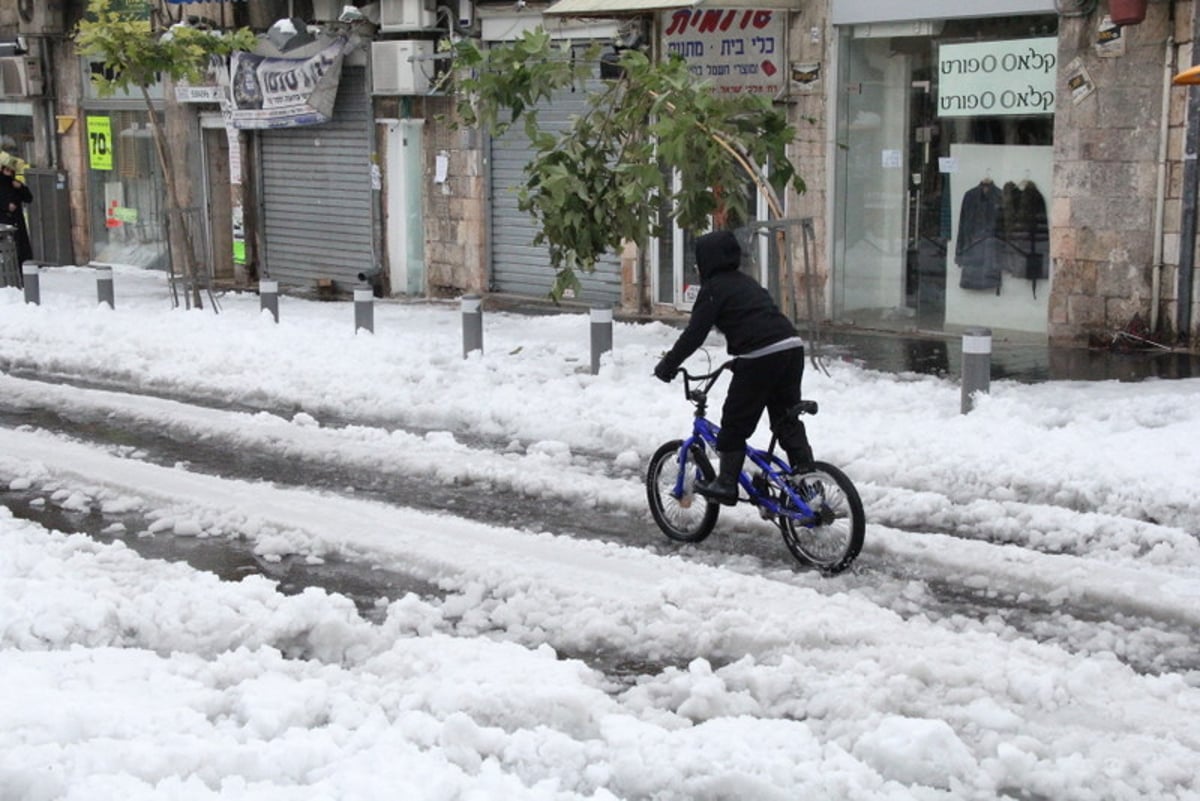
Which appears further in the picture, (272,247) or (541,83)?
(272,247)

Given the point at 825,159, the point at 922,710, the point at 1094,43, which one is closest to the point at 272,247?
the point at 825,159

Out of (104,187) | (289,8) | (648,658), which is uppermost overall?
(289,8)

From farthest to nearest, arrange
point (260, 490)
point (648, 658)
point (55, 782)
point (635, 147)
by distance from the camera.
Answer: point (635, 147) < point (260, 490) < point (648, 658) < point (55, 782)

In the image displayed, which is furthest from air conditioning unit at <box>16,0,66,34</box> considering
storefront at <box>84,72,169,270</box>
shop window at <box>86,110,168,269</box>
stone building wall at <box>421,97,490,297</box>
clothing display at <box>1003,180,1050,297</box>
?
clothing display at <box>1003,180,1050,297</box>

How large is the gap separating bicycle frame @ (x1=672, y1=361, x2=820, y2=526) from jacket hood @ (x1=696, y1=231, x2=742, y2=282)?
1.61 feet

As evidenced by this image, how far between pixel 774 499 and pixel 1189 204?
24.5 feet

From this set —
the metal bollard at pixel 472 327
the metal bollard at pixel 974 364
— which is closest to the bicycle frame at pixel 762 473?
the metal bollard at pixel 974 364

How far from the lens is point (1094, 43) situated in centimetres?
1482

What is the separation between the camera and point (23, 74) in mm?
28516

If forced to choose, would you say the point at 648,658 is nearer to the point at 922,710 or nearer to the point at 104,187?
the point at 922,710

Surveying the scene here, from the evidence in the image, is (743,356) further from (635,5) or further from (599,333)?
(635,5)

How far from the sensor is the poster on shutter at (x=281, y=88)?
75.2ft

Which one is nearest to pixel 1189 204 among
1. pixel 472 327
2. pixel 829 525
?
pixel 472 327

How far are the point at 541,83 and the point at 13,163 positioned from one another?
55.6ft
